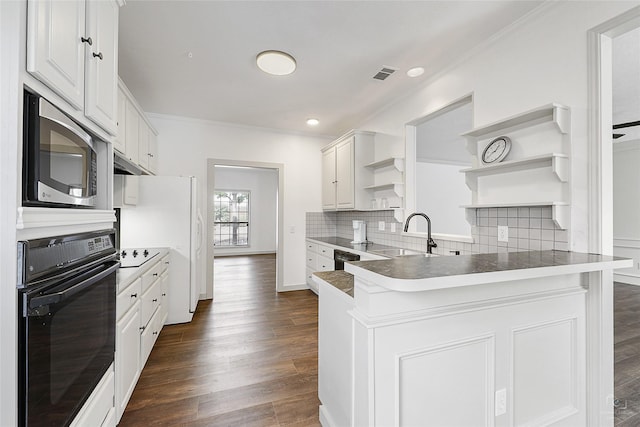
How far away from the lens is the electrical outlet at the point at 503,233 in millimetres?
2070

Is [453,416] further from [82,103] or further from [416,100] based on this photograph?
[416,100]

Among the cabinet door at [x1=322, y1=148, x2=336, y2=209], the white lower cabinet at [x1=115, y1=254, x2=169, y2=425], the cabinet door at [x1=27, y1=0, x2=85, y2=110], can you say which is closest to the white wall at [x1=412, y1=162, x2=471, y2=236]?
the cabinet door at [x1=322, y1=148, x2=336, y2=209]

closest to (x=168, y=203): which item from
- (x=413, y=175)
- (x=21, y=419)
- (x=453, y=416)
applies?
(x=21, y=419)

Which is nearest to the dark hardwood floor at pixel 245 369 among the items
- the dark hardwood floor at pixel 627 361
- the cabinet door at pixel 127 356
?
the dark hardwood floor at pixel 627 361

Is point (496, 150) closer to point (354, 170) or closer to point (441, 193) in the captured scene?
point (354, 170)

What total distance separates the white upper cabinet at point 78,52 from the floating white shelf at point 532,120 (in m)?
2.35

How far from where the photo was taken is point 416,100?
3061 millimetres

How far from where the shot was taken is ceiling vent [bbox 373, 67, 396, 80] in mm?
2670

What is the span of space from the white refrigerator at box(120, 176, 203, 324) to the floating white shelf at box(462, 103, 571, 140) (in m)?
3.05

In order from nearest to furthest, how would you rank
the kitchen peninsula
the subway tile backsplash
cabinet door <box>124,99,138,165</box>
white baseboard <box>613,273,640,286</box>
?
1. the kitchen peninsula
2. the subway tile backsplash
3. cabinet door <box>124,99,138,165</box>
4. white baseboard <box>613,273,640,286</box>

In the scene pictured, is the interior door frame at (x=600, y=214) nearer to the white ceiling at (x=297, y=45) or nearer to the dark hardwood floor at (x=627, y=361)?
Result: the dark hardwood floor at (x=627, y=361)

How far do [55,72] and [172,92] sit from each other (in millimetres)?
2553

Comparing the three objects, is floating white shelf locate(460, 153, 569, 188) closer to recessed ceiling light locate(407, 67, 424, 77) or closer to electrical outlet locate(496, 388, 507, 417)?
recessed ceiling light locate(407, 67, 424, 77)

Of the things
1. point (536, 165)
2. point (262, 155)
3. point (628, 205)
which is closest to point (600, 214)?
point (536, 165)
